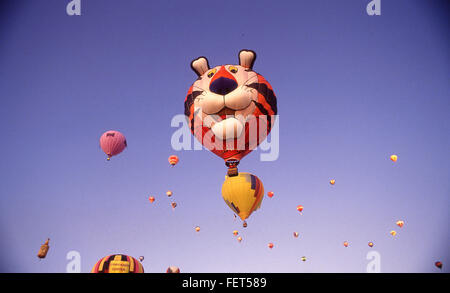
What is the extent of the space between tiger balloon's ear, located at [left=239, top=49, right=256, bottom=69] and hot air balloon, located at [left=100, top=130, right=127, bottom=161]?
6.84 meters

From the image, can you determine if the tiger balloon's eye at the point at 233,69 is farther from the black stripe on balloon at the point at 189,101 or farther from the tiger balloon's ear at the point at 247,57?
the black stripe on balloon at the point at 189,101

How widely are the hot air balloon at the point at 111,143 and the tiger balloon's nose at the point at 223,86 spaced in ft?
19.5

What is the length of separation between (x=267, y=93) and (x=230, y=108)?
163 cm

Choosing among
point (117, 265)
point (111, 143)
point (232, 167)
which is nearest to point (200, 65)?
point (232, 167)

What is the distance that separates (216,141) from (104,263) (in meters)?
6.28

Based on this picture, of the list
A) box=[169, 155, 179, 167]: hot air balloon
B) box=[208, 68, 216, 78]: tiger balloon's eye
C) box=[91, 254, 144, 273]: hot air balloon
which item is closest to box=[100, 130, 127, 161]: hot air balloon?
box=[169, 155, 179, 167]: hot air balloon

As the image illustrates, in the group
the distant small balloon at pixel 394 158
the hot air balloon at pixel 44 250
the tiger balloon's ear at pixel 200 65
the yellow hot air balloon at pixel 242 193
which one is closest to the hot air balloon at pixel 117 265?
the hot air balloon at pixel 44 250

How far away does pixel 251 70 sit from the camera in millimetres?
11742

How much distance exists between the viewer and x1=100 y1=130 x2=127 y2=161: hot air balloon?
14281 millimetres

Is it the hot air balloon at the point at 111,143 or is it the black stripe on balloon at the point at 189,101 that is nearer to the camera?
the black stripe on balloon at the point at 189,101

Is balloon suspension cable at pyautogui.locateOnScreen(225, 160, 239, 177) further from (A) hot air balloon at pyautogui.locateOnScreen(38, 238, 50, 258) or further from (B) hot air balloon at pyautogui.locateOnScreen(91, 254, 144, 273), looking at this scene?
(A) hot air balloon at pyautogui.locateOnScreen(38, 238, 50, 258)

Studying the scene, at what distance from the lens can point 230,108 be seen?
10.9 metres

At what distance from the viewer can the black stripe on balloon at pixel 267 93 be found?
11248 millimetres
